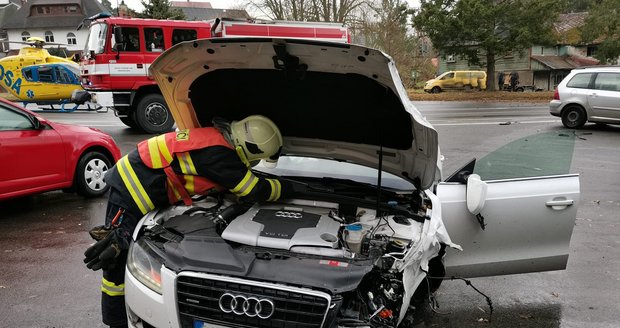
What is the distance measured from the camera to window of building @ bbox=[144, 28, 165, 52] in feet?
42.8

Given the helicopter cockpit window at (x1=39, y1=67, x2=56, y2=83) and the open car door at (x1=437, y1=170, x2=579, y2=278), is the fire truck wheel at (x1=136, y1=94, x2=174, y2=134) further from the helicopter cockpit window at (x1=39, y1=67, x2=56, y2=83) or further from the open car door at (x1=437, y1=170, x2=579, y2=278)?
the open car door at (x1=437, y1=170, x2=579, y2=278)

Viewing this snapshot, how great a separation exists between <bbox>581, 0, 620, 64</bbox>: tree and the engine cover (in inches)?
1378

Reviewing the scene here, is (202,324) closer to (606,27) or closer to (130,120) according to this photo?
(130,120)

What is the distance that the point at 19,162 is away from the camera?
5965 mm

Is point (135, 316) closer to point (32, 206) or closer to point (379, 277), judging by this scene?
point (379, 277)

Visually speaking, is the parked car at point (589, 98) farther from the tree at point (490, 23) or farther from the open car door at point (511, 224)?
the tree at point (490, 23)

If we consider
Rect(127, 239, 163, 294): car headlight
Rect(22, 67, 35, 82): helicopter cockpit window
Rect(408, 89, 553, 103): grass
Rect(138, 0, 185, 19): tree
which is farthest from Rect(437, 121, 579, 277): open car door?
Rect(138, 0, 185, 19): tree

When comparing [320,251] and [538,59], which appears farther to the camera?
[538,59]

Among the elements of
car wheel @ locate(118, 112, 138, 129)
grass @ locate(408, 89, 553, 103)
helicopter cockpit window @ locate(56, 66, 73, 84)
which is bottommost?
grass @ locate(408, 89, 553, 103)

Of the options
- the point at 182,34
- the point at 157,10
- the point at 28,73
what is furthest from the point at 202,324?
the point at 157,10

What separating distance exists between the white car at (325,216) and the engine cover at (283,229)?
0.03ft

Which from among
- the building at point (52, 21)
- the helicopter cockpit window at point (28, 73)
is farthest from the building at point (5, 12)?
the helicopter cockpit window at point (28, 73)

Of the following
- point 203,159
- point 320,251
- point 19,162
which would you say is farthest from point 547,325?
point 19,162

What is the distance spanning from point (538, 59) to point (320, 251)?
45.8m
